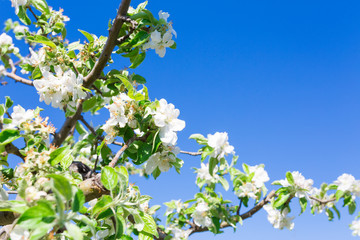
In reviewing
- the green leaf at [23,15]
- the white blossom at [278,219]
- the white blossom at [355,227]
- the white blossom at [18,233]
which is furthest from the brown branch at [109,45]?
the white blossom at [355,227]

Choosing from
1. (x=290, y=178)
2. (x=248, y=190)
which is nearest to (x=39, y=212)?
(x=290, y=178)

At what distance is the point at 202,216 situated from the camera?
3604 millimetres

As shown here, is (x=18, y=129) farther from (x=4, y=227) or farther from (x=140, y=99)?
(x=140, y=99)

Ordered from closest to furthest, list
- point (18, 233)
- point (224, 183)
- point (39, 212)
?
point (39, 212) < point (18, 233) < point (224, 183)

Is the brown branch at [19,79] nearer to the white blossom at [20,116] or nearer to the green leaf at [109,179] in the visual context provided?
the white blossom at [20,116]

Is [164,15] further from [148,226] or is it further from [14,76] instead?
[14,76]

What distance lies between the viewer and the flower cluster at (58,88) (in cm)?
194

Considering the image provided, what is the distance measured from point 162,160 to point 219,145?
1.45 ft

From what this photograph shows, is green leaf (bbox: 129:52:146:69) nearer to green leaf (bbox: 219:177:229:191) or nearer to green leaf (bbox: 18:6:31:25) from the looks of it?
green leaf (bbox: 18:6:31:25)

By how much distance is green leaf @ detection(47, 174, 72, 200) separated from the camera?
0.96 metres

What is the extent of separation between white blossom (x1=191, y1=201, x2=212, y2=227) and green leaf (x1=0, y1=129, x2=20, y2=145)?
90.7 inches

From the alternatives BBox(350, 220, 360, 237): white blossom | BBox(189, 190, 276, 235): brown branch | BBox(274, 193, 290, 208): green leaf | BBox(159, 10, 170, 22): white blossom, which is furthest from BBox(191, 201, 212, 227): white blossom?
BBox(350, 220, 360, 237): white blossom

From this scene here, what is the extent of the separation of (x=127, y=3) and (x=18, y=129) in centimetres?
99

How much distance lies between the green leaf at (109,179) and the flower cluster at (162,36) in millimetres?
1024
